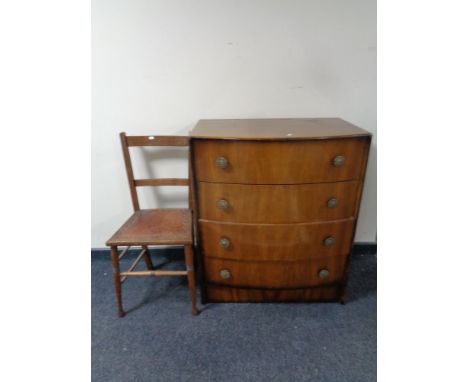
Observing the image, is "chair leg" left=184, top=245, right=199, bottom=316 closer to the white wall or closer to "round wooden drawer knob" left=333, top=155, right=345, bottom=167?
the white wall

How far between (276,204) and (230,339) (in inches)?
30.8

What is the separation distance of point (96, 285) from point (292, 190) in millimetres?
1528

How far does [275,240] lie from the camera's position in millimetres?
1511

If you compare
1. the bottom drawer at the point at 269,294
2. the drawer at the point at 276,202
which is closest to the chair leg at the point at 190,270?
the bottom drawer at the point at 269,294

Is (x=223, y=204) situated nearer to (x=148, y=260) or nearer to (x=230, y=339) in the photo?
(x=230, y=339)

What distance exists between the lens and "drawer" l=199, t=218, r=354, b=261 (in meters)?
1.49

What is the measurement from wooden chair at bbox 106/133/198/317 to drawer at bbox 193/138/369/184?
0.38 meters

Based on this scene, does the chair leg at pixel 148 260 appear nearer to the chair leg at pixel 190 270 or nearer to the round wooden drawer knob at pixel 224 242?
the chair leg at pixel 190 270

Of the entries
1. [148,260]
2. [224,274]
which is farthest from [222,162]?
[148,260]

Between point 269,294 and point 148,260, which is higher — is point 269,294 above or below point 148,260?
below

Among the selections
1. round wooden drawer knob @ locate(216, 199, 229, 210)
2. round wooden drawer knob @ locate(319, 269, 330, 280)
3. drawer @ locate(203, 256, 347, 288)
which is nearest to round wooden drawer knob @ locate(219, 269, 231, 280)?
drawer @ locate(203, 256, 347, 288)
